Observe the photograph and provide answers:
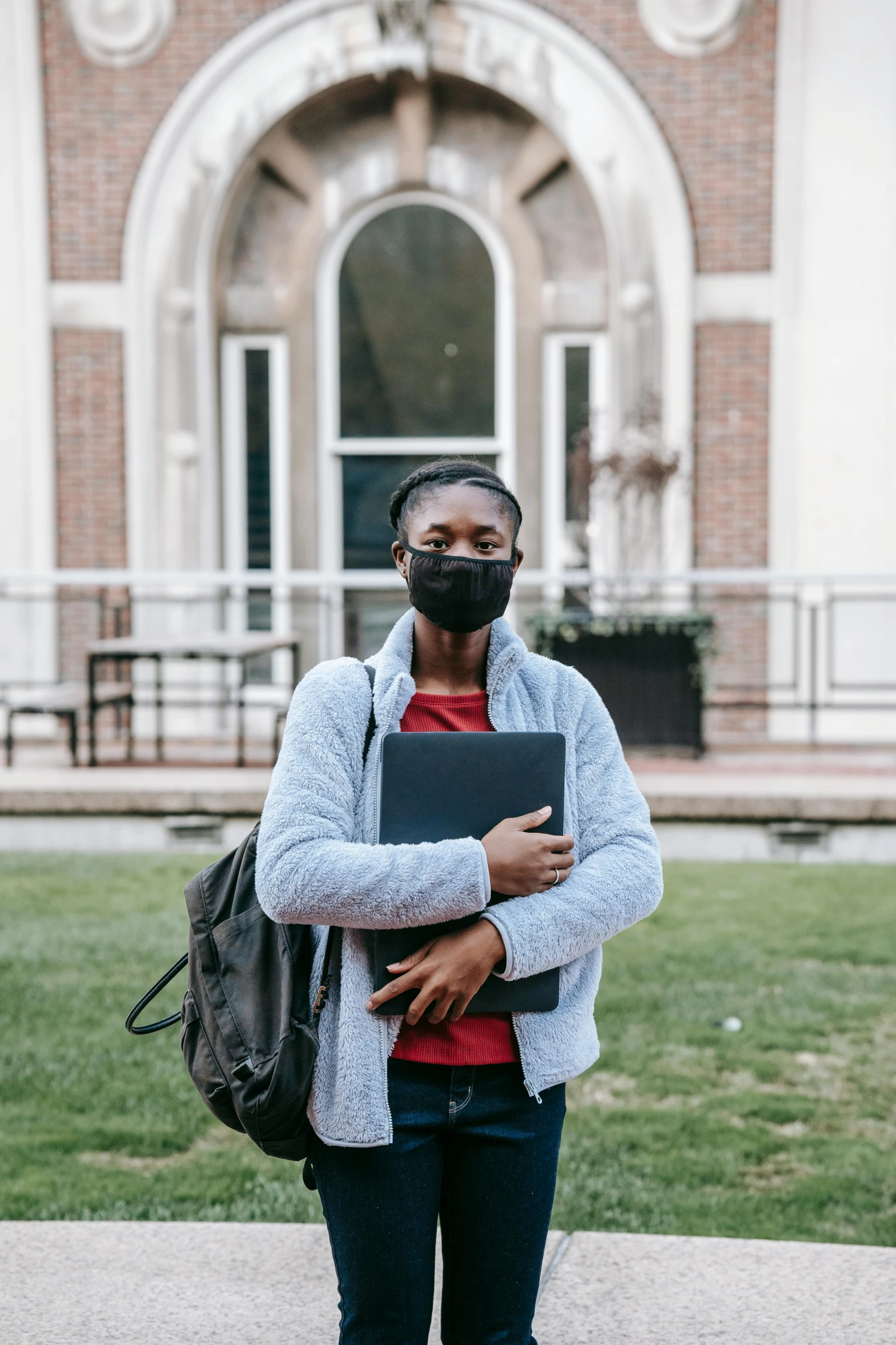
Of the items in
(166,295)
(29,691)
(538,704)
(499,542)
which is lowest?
(29,691)

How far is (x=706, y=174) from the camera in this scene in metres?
11.1

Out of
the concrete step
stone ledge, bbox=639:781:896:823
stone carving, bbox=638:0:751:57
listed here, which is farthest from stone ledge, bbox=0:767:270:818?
stone carving, bbox=638:0:751:57

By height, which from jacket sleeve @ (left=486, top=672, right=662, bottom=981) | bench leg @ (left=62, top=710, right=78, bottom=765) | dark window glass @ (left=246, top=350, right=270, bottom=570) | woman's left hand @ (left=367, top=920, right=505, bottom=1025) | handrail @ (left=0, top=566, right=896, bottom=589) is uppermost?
dark window glass @ (left=246, top=350, right=270, bottom=570)

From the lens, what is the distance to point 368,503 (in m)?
12.0

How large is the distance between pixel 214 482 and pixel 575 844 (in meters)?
9.84

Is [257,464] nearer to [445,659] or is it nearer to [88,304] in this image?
[88,304]

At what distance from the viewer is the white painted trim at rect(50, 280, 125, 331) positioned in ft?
37.6

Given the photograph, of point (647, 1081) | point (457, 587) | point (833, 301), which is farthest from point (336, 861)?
point (833, 301)

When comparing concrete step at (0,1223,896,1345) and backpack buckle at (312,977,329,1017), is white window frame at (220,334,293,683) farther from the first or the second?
backpack buckle at (312,977,329,1017)

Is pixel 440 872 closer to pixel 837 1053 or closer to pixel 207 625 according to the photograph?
pixel 837 1053

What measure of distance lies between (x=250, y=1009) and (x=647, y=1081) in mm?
2994

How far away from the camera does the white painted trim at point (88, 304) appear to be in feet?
37.6

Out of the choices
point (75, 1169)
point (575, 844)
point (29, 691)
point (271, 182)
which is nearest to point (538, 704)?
point (575, 844)

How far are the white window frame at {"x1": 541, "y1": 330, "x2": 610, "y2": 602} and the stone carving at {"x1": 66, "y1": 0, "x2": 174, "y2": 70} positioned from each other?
12.5 ft
